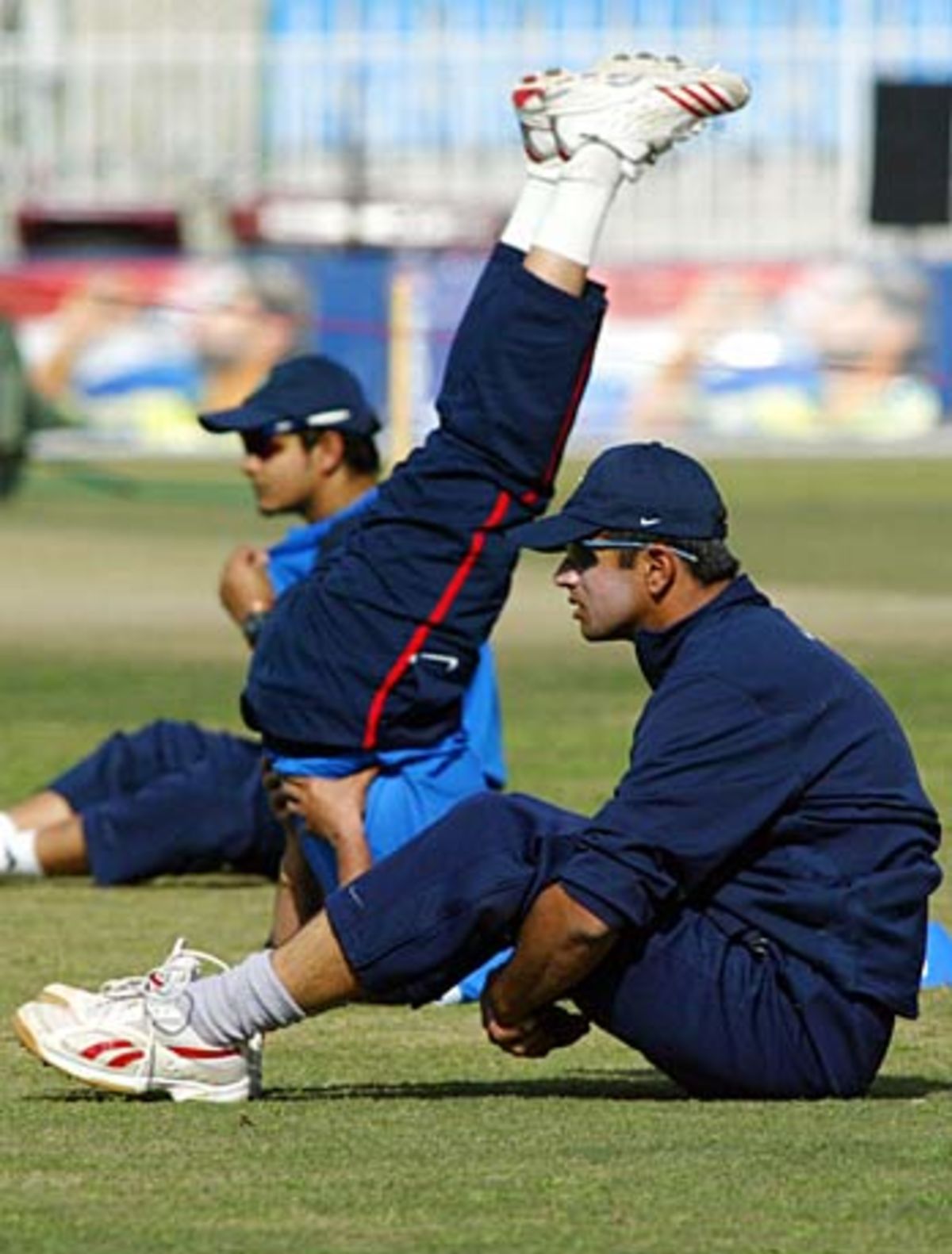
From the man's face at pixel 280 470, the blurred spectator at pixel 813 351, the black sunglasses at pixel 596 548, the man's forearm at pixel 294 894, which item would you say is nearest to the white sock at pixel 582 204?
the man's face at pixel 280 470

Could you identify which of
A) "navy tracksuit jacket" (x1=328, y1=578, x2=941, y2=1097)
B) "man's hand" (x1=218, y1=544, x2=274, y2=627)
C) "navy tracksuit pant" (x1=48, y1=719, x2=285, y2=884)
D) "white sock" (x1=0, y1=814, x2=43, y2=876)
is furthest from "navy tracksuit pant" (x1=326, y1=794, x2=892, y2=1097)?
"white sock" (x1=0, y1=814, x2=43, y2=876)

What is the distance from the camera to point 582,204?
8.80 m

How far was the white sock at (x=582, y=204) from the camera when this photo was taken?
344 inches

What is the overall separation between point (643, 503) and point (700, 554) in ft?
0.45

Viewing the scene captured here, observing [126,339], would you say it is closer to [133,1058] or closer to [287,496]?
[287,496]

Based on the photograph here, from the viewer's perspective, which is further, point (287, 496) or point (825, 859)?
point (287, 496)

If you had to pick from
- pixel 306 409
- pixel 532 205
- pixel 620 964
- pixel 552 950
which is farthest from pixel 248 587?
pixel 552 950

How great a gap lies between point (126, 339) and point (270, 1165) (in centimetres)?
3616

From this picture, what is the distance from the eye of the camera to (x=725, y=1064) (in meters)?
6.90

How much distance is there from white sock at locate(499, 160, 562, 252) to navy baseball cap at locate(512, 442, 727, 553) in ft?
6.54

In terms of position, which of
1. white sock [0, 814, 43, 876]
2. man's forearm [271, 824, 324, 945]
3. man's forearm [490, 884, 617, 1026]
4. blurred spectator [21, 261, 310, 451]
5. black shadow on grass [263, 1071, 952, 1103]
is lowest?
blurred spectator [21, 261, 310, 451]

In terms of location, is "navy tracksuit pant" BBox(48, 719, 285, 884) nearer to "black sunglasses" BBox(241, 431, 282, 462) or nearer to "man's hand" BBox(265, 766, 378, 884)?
"black sunglasses" BBox(241, 431, 282, 462)

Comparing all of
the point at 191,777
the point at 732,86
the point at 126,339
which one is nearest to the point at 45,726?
the point at 191,777

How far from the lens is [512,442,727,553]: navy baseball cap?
6.84 m
